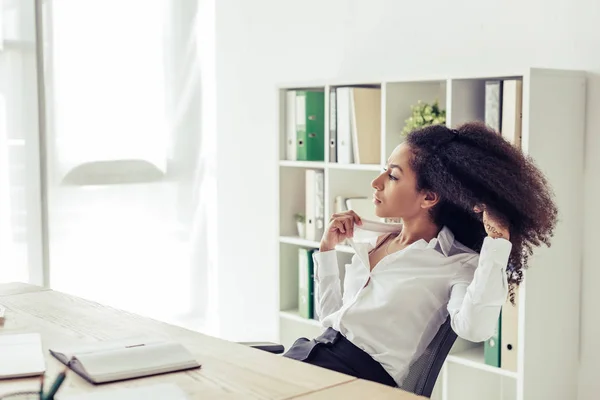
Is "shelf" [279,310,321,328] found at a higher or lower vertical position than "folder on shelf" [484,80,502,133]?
lower

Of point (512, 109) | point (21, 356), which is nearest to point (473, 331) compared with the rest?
point (21, 356)

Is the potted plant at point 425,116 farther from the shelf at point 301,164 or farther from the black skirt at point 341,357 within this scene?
the black skirt at point 341,357

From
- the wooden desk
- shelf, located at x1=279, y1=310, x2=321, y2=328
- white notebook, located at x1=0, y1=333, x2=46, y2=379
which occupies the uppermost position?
white notebook, located at x1=0, y1=333, x2=46, y2=379

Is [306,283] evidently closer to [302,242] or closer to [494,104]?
[302,242]

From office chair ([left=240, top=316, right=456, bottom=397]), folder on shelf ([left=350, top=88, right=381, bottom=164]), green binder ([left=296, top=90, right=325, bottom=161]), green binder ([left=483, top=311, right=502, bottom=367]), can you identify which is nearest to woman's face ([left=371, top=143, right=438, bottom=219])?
office chair ([left=240, top=316, right=456, bottom=397])

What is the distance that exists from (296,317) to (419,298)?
163cm

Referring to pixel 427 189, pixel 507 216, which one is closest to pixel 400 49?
pixel 427 189

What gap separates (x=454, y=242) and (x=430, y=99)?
137cm

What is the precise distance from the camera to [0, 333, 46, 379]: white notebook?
65.6 inches

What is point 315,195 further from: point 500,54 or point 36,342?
point 36,342

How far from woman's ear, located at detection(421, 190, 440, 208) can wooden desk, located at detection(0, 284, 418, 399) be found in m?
0.64

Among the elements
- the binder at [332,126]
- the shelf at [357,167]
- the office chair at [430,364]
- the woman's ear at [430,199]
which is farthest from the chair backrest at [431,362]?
the binder at [332,126]

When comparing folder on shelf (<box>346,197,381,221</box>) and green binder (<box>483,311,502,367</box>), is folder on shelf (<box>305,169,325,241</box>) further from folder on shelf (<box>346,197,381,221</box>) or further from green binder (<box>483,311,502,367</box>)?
green binder (<box>483,311,502,367</box>)

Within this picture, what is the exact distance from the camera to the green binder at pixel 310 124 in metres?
3.62
